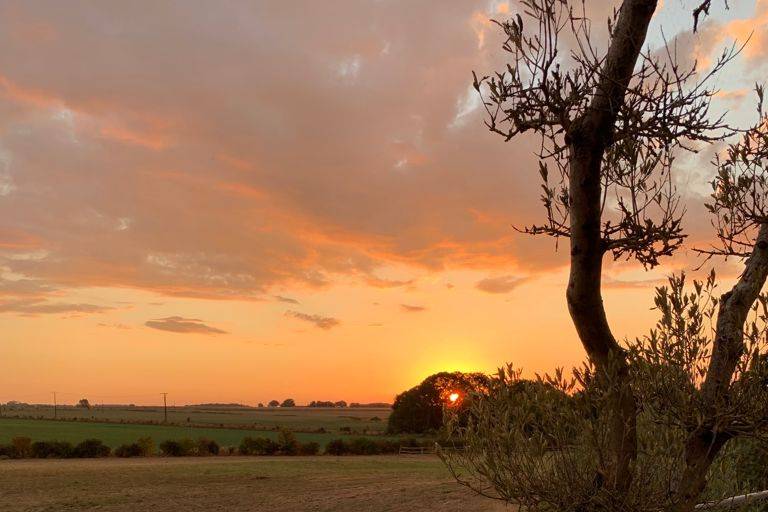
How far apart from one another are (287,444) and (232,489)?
3358 centimetres

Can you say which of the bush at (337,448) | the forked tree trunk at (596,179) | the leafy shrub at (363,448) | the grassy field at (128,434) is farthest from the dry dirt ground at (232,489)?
the grassy field at (128,434)

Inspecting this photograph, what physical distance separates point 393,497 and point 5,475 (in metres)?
28.8

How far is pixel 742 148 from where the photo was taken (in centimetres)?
802

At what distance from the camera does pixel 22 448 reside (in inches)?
A: 2317

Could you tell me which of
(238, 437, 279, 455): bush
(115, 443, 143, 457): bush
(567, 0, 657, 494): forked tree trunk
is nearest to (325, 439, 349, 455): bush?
(238, 437, 279, 455): bush

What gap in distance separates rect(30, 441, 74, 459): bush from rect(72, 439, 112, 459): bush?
1.98ft

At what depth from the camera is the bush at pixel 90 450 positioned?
199 ft

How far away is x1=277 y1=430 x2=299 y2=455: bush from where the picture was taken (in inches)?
2667

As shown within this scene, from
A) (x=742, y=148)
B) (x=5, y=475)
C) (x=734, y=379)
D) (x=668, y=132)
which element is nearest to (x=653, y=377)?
(x=734, y=379)

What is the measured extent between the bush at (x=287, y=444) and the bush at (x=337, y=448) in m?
3.39

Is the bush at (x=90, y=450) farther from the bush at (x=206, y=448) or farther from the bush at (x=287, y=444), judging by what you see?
the bush at (x=287, y=444)

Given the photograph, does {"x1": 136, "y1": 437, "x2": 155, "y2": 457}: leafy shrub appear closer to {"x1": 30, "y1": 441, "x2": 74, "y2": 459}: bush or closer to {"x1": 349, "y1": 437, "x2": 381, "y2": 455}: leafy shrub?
{"x1": 30, "y1": 441, "x2": 74, "y2": 459}: bush

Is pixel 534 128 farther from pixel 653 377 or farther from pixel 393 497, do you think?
pixel 393 497

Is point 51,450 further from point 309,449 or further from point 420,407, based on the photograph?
point 420,407
